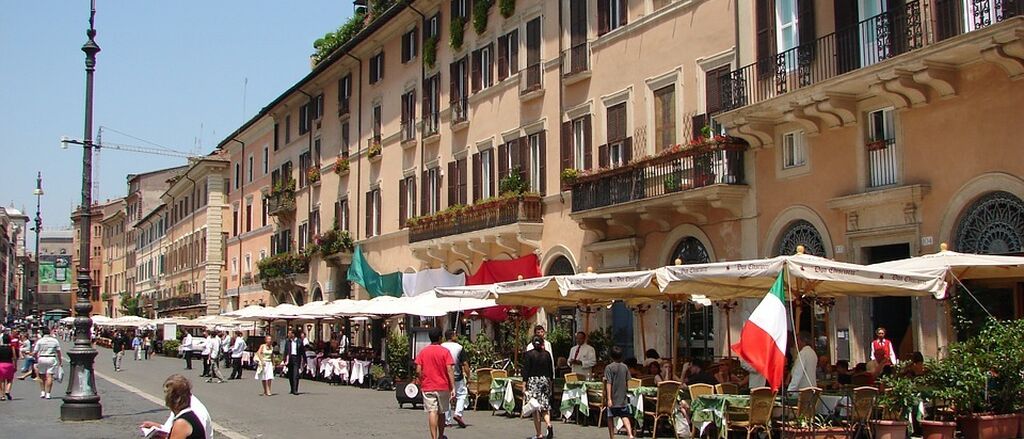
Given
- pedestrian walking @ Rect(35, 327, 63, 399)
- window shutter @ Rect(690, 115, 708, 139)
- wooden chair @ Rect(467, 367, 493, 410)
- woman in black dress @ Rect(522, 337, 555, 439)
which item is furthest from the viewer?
pedestrian walking @ Rect(35, 327, 63, 399)

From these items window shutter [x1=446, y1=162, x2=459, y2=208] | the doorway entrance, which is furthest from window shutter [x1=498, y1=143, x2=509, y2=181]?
the doorway entrance

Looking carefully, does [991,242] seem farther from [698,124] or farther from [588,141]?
[588,141]

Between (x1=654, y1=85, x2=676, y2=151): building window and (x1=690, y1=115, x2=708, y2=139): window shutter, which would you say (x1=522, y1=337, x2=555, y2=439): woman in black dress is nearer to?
(x1=690, y1=115, x2=708, y2=139): window shutter

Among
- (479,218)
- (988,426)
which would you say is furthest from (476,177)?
(988,426)

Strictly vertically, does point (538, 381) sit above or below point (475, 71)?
below

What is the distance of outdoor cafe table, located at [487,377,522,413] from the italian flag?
9832mm

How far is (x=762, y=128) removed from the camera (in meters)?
20.9

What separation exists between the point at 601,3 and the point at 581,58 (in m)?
1.44

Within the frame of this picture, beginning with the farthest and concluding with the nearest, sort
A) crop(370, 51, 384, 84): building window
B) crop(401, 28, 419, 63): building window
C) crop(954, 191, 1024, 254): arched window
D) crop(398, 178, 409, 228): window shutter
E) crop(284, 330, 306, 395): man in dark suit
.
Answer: crop(370, 51, 384, 84): building window
crop(398, 178, 409, 228): window shutter
crop(401, 28, 419, 63): building window
crop(284, 330, 306, 395): man in dark suit
crop(954, 191, 1024, 254): arched window

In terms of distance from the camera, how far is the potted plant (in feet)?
43.0

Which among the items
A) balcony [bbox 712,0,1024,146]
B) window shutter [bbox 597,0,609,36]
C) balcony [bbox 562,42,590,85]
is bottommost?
balcony [bbox 712,0,1024,146]

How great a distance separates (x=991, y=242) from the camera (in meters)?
16.7

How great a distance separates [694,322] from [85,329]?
12222 millimetres

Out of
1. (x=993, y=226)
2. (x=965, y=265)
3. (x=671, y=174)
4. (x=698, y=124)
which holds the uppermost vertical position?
(x=698, y=124)
